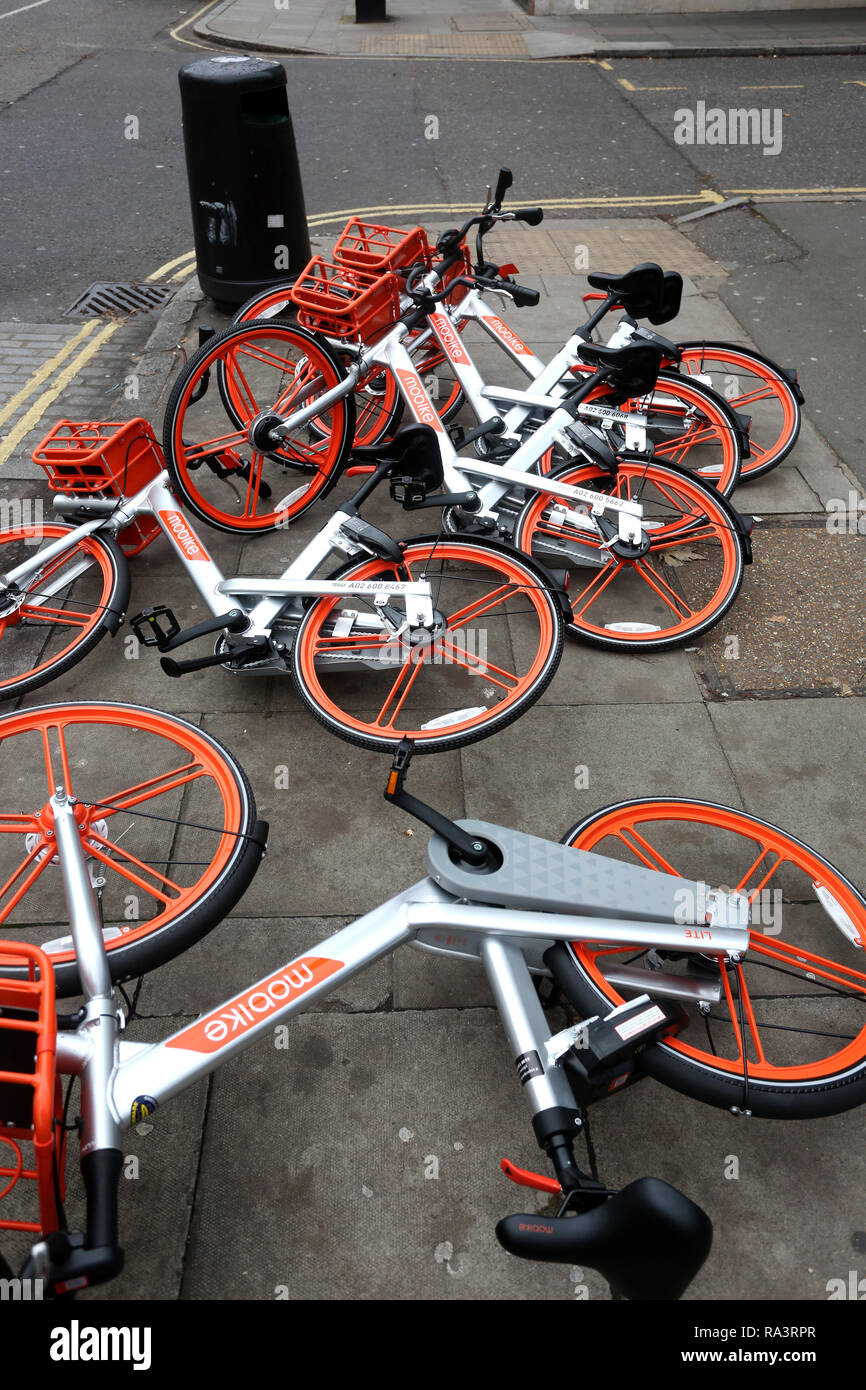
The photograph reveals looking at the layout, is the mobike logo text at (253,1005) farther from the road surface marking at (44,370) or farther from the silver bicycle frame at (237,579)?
the road surface marking at (44,370)

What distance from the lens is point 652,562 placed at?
454 cm

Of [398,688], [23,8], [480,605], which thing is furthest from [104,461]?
[23,8]

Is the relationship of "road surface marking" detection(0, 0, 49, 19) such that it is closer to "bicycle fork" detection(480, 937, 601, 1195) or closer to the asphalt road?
the asphalt road

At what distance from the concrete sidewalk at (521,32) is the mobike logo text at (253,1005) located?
1527 cm

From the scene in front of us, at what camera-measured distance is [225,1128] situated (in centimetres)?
254

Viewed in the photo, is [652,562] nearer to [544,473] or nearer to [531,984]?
[544,473]

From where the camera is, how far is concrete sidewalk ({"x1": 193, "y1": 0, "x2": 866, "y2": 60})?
45.6 feet

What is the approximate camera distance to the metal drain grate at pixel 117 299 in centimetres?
705

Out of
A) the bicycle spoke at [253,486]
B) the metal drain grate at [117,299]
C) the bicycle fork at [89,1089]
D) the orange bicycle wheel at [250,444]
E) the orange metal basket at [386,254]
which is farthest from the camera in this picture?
the metal drain grate at [117,299]

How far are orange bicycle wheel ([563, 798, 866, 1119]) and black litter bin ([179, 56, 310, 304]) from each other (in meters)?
5.02

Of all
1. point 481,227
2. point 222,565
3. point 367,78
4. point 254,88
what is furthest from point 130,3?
point 222,565

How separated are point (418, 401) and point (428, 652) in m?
1.42

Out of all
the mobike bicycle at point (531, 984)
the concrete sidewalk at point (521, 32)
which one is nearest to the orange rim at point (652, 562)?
the mobike bicycle at point (531, 984)

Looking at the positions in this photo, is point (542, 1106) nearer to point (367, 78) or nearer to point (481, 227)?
point (481, 227)
